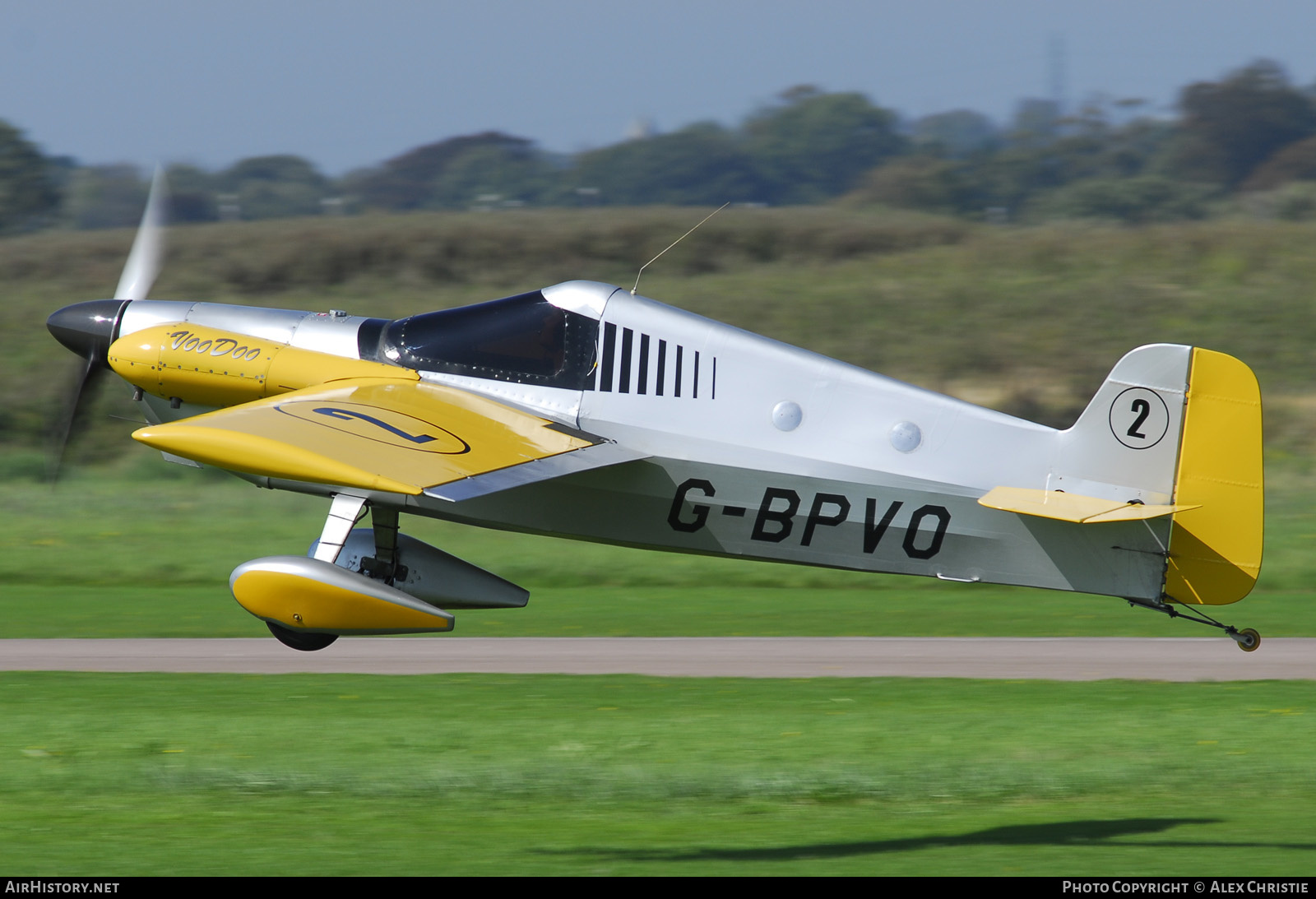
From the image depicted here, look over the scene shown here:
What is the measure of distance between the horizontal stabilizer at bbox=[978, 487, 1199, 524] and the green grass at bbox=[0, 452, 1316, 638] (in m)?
7.80

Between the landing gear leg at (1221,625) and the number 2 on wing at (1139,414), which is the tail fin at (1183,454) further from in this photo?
the landing gear leg at (1221,625)

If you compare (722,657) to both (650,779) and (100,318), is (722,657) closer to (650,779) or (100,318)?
(650,779)

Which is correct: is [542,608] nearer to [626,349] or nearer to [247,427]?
[626,349]

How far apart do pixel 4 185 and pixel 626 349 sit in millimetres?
82617

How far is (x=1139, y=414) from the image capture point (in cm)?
1173

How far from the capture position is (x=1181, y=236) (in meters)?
55.1

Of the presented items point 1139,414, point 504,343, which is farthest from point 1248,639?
point 504,343

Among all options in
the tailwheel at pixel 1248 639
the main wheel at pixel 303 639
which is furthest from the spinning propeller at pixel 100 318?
the tailwheel at pixel 1248 639

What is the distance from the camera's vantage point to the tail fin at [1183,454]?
11.7 m

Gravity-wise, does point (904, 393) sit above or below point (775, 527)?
above

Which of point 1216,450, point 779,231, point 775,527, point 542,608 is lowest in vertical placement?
point 542,608

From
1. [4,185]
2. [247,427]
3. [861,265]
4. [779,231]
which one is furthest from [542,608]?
[4,185]

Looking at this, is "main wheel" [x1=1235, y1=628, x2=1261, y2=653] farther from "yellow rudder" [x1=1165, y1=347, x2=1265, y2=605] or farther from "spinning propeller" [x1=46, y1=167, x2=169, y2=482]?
"spinning propeller" [x1=46, y1=167, x2=169, y2=482]

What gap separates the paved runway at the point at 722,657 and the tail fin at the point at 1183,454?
4283 millimetres
